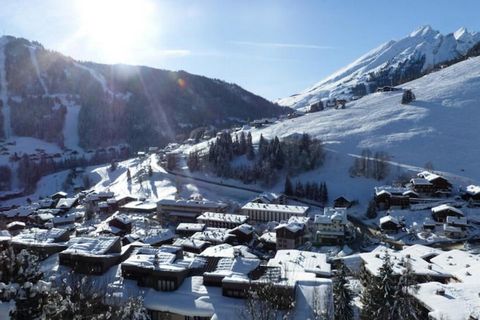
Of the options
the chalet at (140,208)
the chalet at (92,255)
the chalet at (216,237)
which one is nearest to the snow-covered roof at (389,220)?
the chalet at (216,237)

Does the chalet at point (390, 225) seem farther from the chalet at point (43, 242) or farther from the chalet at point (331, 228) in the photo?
the chalet at point (43, 242)

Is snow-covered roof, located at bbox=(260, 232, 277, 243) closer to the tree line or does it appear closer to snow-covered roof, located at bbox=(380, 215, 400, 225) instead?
snow-covered roof, located at bbox=(380, 215, 400, 225)

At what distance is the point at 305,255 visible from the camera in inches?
1409

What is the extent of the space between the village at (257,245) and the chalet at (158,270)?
2.9 inches

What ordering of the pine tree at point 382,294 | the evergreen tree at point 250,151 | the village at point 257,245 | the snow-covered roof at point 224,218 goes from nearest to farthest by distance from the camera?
the pine tree at point 382,294
the village at point 257,245
the snow-covered roof at point 224,218
the evergreen tree at point 250,151

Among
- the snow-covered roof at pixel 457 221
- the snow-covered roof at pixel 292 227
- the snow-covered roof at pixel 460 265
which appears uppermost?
the snow-covered roof at pixel 460 265

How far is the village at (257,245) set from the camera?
25.1 meters

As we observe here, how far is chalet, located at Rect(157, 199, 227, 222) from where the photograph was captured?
70.5 metres

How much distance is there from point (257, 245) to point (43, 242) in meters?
27.6

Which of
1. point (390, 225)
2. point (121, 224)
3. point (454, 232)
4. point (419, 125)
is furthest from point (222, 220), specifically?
point (419, 125)

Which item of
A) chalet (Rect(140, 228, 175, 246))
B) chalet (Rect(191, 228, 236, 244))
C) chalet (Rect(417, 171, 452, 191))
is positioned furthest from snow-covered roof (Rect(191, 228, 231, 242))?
chalet (Rect(417, 171, 452, 191))

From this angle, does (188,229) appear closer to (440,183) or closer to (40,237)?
(40,237)

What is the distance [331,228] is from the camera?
56500mm

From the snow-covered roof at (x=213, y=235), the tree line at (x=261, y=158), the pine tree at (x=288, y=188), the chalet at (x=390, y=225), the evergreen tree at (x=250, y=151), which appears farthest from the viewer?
the evergreen tree at (x=250, y=151)
